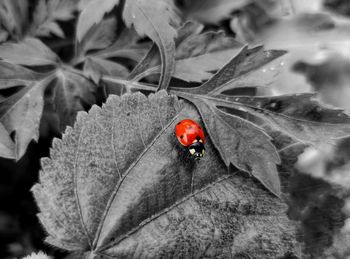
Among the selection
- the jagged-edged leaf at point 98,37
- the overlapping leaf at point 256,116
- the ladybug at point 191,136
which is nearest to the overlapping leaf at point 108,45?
the jagged-edged leaf at point 98,37

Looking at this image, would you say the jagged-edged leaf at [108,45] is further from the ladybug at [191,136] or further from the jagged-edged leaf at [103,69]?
the ladybug at [191,136]

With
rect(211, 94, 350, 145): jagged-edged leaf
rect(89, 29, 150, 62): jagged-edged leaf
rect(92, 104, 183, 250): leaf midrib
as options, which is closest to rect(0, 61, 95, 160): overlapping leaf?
rect(89, 29, 150, 62): jagged-edged leaf

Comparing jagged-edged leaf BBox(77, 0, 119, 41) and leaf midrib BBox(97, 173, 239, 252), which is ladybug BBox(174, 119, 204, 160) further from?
jagged-edged leaf BBox(77, 0, 119, 41)

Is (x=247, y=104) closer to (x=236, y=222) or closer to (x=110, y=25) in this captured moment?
(x=236, y=222)

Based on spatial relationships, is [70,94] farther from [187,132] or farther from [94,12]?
[187,132]

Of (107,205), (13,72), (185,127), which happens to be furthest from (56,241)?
(13,72)
